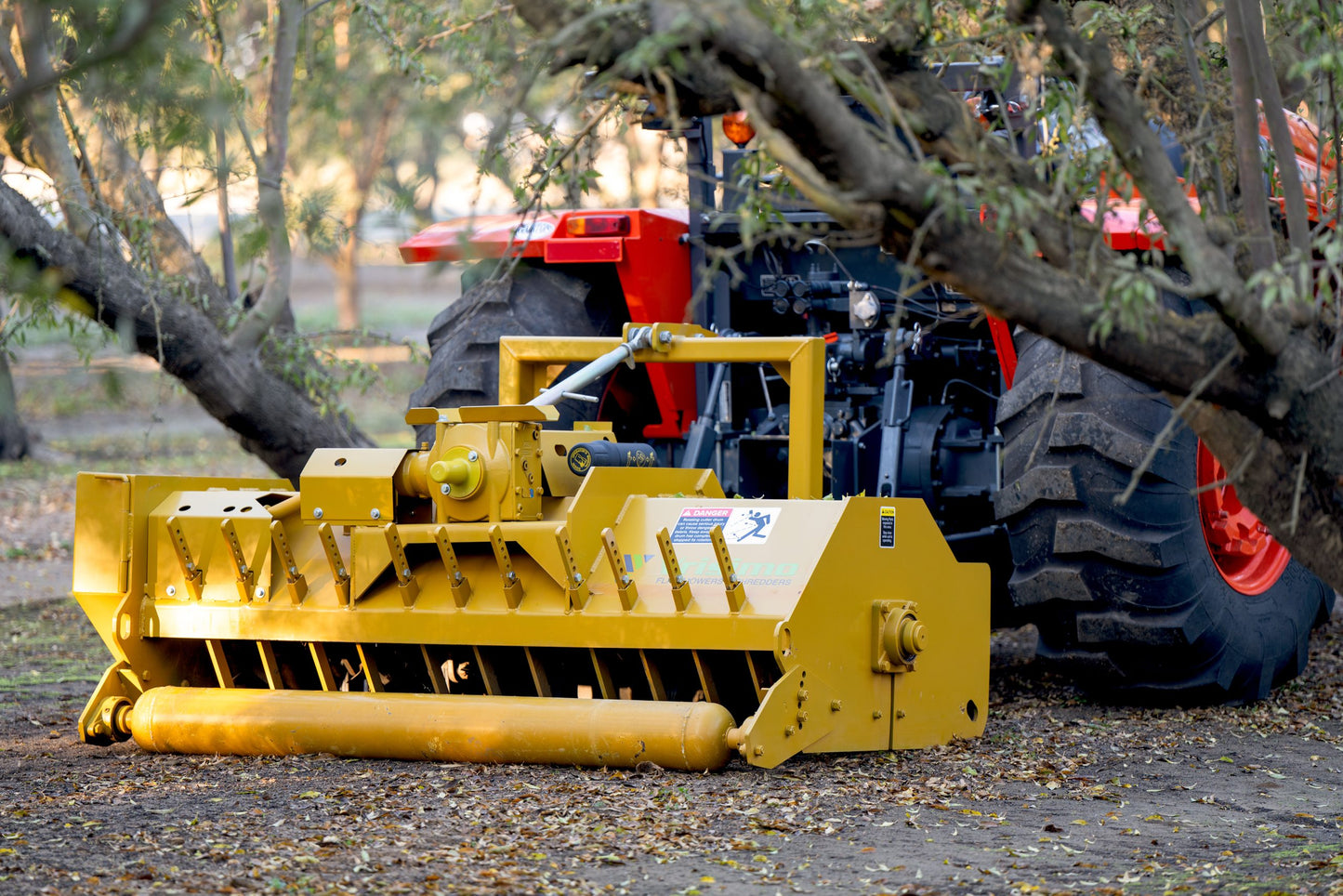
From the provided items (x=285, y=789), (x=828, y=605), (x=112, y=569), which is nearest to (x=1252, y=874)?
(x=828, y=605)

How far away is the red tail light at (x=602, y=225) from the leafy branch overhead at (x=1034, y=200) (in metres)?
2.47

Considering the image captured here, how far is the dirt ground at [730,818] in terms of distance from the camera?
3639 millimetres

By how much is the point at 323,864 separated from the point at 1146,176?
2.36 meters

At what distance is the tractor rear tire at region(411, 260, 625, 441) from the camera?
6.22 m

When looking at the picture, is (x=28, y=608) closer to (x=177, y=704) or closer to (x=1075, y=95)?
(x=177, y=704)

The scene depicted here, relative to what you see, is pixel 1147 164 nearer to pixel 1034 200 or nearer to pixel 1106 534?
pixel 1034 200

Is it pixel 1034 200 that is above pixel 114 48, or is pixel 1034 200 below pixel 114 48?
below

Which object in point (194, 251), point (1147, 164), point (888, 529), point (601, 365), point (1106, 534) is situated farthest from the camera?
point (194, 251)

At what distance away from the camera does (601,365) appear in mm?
5570

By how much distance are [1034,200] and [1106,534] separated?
213 centimetres

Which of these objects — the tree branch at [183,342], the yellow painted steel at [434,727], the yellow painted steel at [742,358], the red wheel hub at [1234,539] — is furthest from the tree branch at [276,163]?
the red wheel hub at [1234,539]

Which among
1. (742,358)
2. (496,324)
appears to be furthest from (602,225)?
(742,358)

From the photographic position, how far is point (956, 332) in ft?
21.3

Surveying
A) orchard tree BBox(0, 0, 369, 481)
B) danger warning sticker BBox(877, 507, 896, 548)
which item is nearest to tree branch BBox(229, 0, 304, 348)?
orchard tree BBox(0, 0, 369, 481)
